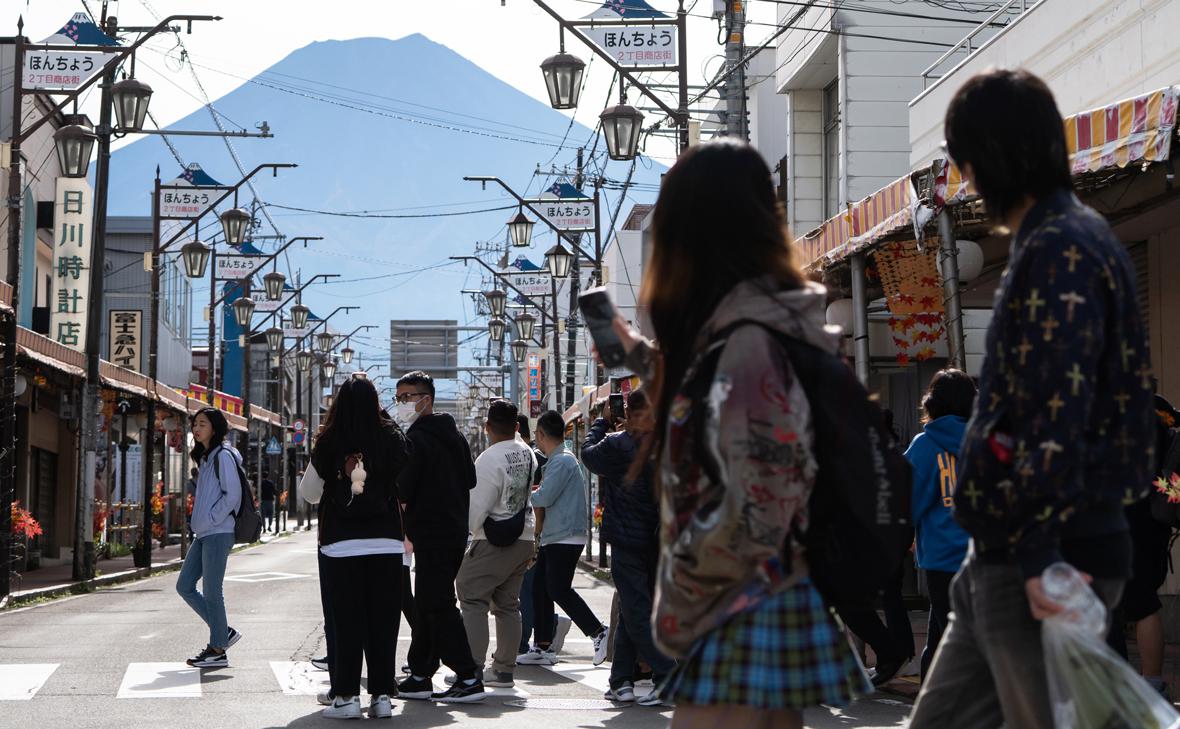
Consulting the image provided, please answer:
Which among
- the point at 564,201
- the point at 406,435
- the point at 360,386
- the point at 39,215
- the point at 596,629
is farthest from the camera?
the point at 39,215

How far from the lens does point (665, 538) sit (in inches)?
133

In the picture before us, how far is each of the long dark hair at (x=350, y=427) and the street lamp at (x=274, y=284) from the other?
113 feet

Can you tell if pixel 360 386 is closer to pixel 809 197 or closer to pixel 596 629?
pixel 596 629

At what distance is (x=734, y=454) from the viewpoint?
3158 millimetres

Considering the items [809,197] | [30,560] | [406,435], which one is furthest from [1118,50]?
[30,560]

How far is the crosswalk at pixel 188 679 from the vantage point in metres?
9.73

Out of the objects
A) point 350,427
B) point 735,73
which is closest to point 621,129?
point 735,73

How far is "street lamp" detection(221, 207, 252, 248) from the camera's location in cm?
3038

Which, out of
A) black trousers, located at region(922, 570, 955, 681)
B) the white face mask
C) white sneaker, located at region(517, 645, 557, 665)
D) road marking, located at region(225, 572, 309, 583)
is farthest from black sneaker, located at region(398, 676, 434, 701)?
road marking, located at region(225, 572, 309, 583)

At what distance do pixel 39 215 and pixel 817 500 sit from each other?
3604 cm

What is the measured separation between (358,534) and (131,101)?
15087 millimetres

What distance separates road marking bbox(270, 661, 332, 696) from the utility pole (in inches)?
295

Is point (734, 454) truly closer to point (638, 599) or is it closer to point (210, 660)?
point (638, 599)

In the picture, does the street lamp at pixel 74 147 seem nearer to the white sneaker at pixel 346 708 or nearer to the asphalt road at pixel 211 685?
the asphalt road at pixel 211 685
